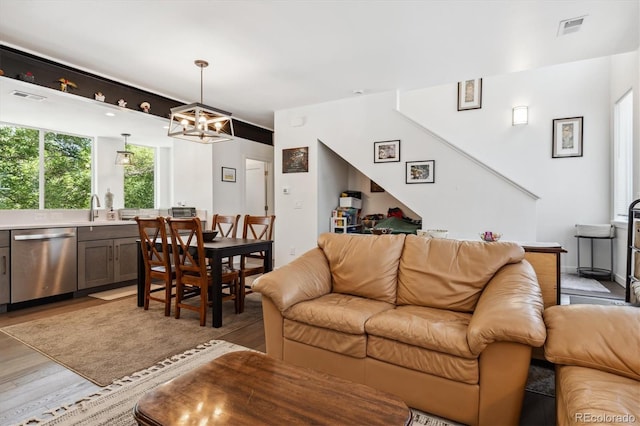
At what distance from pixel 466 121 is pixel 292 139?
303 cm

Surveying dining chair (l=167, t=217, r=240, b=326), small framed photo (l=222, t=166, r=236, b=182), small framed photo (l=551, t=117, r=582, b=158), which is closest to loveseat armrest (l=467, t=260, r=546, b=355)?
dining chair (l=167, t=217, r=240, b=326)

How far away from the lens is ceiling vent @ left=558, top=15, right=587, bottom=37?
9.88 feet

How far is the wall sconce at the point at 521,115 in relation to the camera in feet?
17.8

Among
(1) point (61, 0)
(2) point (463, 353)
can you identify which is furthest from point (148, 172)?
(2) point (463, 353)

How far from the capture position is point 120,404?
6.06 feet

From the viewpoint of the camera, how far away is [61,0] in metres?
2.67

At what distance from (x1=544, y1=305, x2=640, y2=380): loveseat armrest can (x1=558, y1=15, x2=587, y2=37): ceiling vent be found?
2.76m

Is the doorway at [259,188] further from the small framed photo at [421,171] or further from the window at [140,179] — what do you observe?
the small framed photo at [421,171]

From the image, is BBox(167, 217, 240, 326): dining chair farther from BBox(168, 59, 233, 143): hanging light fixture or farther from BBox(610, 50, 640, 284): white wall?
BBox(610, 50, 640, 284): white wall

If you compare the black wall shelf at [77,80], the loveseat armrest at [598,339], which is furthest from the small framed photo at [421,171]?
the black wall shelf at [77,80]

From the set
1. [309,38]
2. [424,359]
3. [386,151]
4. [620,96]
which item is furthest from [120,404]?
[620,96]

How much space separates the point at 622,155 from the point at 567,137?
74 cm

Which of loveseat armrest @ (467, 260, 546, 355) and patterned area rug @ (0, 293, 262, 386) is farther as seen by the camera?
patterned area rug @ (0, 293, 262, 386)

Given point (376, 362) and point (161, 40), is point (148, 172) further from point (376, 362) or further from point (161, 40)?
point (376, 362)
